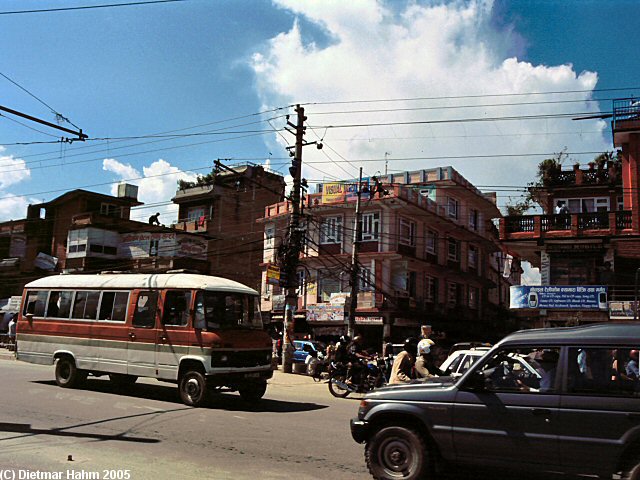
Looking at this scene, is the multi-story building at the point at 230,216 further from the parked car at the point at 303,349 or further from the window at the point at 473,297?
the parked car at the point at 303,349

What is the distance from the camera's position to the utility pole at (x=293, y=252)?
72.7 ft

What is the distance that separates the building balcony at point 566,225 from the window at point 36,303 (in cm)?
2054

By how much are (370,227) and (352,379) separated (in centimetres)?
2230

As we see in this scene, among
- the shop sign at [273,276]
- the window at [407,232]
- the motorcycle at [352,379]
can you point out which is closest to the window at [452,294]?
the window at [407,232]

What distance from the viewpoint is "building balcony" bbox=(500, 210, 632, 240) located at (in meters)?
24.7

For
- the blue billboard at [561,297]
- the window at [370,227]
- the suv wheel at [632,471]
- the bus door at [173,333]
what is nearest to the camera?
the suv wheel at [632,471]

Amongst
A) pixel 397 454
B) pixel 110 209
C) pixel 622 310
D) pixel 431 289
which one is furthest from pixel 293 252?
pixel 110 209

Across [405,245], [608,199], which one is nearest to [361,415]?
[608,199]

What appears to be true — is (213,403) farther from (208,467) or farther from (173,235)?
(173,235)

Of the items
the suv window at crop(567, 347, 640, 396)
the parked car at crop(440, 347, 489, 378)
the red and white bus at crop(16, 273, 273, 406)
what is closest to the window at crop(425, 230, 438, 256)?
the parked car at crop(440, 347, 489, 378)

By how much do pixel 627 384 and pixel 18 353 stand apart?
14.7 m

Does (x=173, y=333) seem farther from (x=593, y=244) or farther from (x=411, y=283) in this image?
(x=411, y=283)

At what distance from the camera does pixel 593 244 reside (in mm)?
25469

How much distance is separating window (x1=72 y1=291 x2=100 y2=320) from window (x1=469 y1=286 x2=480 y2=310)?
124 ft
